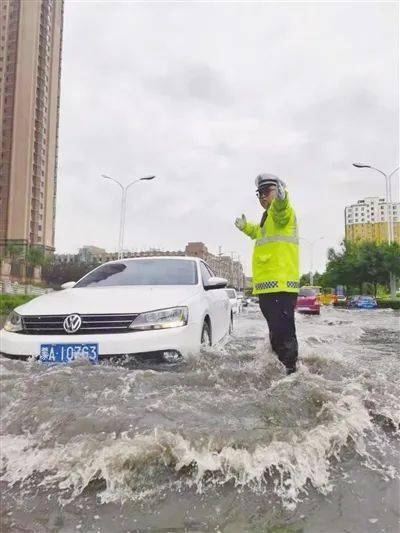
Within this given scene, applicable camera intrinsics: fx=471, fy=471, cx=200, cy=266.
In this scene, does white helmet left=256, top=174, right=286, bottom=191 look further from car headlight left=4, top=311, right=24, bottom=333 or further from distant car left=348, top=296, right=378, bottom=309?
distant car left=348, top=296, right=378, bottom=309

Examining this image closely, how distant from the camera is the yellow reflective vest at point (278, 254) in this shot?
3963 millimetres

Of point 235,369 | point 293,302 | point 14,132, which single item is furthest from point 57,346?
point 14,132

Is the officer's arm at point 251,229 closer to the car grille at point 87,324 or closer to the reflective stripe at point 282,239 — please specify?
the reflective stripe at point 282,239

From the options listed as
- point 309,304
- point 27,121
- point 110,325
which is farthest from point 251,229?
point 27,121

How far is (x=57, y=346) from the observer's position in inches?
136

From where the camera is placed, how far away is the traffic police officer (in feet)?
13.0

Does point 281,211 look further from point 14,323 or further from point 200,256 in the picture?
point 200,256

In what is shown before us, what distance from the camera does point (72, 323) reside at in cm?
357

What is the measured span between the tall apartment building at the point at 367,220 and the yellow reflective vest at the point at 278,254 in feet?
197

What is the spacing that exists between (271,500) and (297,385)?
139 cm

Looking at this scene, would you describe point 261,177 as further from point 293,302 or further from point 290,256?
point 293,302

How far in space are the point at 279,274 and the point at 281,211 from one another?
0.53 m

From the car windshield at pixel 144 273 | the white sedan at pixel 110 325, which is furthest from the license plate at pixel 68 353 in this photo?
the car windshield at pixel 144 273

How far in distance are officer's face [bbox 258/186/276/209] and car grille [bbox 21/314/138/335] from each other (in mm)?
1589
